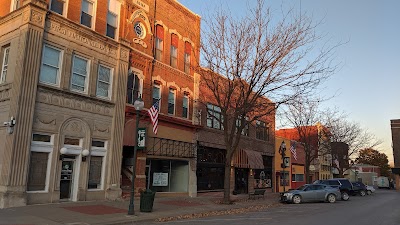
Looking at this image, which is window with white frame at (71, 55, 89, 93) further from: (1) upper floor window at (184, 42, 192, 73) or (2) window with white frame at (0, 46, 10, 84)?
(1) upper floor window at (184, 42, 192, 73)

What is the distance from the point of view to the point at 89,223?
12633 mm

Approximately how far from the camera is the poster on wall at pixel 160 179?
23734 millimetres

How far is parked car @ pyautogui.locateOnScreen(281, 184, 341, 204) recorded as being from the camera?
2562cm

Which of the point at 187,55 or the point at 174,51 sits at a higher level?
the point at 187,55

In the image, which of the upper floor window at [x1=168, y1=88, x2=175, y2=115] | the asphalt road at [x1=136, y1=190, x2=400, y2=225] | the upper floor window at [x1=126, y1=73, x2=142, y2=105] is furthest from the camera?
the upper floor window at [x1=168, y1=88, x2=175, y2=115]

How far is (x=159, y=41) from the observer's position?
24.8 metres

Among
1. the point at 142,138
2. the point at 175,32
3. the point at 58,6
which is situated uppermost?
the point at 175,32

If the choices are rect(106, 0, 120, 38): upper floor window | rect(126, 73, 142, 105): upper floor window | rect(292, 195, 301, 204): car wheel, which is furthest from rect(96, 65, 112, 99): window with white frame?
rect(292, 195, 301, 204): car wheel

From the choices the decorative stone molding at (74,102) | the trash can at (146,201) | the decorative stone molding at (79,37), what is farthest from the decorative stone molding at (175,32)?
the trash can at (146,201)

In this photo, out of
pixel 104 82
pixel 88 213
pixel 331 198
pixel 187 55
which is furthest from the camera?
pixel 187 55

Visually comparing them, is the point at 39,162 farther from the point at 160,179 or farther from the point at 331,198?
the point at 331,198

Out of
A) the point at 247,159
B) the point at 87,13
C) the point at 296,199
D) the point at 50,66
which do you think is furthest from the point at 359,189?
the point at 50,66

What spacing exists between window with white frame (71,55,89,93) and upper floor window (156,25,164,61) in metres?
6.27

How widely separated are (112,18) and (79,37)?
125 inches
